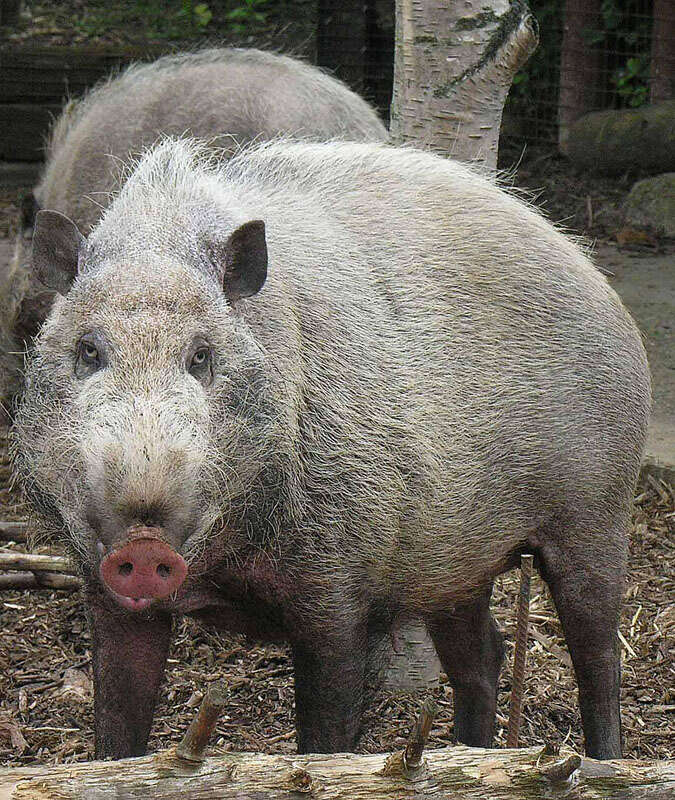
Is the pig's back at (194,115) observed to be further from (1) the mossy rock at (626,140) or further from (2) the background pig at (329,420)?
(1) the mossy rock at (626,140)

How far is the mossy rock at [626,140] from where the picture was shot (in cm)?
994

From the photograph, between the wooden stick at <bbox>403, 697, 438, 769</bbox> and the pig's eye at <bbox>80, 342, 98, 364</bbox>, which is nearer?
the wooden stick at <bbox>403, 697, 438, 769</bbox>

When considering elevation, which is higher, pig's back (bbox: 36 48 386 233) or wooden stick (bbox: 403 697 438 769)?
pig's back (bbox: 36 48 386 233)

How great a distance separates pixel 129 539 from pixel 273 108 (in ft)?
12.9

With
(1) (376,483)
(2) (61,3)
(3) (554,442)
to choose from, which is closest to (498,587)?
(3) (554,442)

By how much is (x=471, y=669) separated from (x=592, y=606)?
526mm

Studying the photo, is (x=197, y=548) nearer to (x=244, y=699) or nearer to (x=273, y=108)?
(x=244, y=699)

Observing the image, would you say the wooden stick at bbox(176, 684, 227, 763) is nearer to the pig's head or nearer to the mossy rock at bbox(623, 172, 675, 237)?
the pig's head

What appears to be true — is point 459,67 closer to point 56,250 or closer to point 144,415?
point 56,250

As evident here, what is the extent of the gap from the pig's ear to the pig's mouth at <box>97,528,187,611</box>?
64cm

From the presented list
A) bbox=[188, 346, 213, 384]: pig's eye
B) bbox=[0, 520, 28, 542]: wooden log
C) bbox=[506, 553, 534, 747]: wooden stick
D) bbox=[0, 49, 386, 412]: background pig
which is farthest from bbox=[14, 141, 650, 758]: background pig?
bbox=[0, 49, 386, 412]: background pig

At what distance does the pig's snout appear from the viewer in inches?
91.4

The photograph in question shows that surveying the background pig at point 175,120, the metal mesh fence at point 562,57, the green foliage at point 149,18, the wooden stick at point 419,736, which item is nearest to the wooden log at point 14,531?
the background pig at point 175,120

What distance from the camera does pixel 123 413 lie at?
241 centimetres
